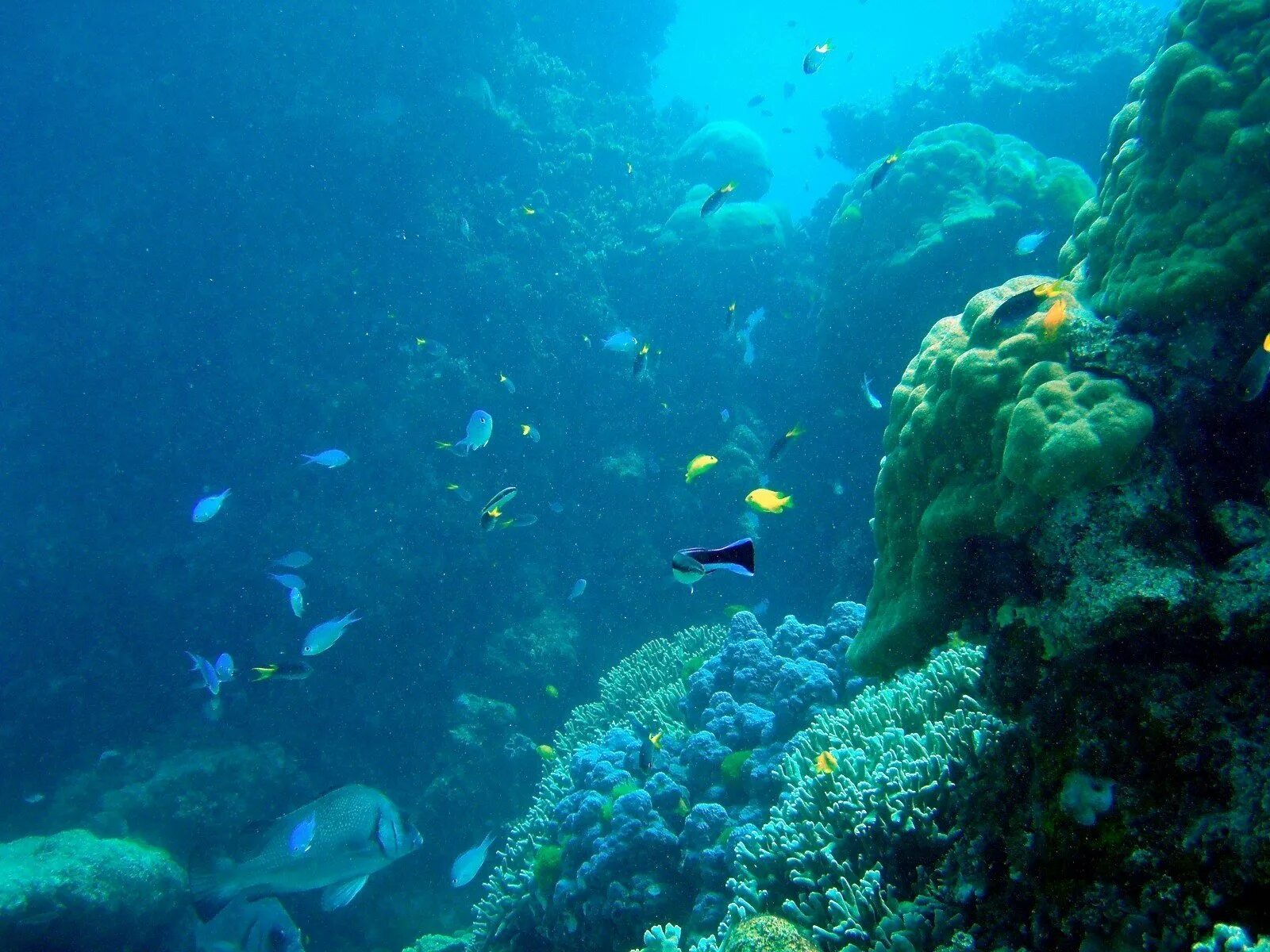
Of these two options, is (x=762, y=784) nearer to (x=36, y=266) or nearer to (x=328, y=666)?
(x=328, y=666)

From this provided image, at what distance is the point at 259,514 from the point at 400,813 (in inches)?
358

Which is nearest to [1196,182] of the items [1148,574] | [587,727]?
[1148,574]

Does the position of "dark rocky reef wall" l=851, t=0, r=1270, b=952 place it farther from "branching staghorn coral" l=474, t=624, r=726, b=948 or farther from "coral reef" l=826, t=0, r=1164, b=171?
"coral reef" l=826, t=0, r=1164, b=171

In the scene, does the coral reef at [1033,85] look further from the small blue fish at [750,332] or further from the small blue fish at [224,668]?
the small blue fish at [224,668]

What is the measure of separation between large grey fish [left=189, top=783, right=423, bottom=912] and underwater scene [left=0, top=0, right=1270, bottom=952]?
5 cm

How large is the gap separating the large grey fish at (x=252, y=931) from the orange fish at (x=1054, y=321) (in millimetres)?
8086

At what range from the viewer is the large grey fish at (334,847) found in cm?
519

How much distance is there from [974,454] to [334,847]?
5.73 meters

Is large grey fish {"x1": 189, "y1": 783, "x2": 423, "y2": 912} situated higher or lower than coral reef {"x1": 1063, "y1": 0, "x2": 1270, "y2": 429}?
lower

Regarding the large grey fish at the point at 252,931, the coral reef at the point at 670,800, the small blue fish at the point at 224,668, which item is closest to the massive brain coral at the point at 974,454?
the coral reef at the point at 670,800

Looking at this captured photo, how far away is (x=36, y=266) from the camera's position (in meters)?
13.2

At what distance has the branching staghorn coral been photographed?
6293 mm

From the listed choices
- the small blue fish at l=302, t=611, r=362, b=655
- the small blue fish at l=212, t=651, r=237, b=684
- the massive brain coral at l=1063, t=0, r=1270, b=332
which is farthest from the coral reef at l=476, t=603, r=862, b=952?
the small blue fish at l=212, t=651, r=237, b=684

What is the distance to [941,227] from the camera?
1052 centimetres
